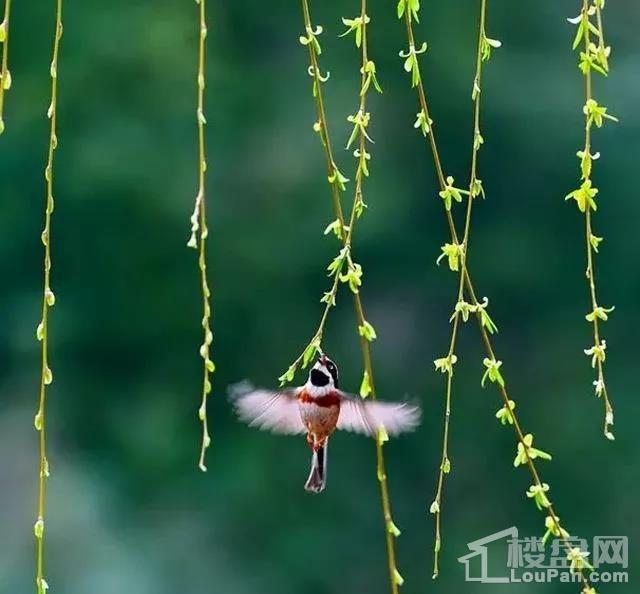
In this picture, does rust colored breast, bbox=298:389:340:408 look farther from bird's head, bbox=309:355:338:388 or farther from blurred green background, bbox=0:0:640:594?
blurred green background, bbox=0:0:640:594

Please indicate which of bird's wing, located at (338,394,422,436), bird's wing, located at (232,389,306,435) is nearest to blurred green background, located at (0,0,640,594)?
bird's wing, located at (232,389,306,435)

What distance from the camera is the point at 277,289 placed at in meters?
6.07

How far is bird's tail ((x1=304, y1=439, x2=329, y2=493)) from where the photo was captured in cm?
144

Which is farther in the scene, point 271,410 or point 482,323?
point 271,410

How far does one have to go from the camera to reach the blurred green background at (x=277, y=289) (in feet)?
18.7

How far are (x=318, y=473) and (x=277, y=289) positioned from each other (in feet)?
15.2

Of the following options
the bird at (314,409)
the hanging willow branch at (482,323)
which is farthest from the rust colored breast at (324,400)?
the hanging willow branch at (482,323)

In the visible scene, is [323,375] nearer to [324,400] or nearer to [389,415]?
[324,400]

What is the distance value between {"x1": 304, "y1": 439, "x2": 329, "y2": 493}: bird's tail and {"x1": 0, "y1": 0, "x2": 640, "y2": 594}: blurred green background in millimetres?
4031

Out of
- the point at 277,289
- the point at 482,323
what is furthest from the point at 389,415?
the point at 277,289

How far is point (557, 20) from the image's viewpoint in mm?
6004

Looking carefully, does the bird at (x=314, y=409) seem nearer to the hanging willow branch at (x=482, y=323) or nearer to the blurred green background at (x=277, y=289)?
the hanging willow branch at (x=482, y=323)

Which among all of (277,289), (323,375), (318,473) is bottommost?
(318,473)

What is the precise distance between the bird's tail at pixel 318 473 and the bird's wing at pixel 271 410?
29 millimetres
